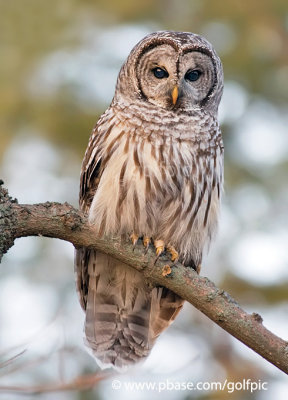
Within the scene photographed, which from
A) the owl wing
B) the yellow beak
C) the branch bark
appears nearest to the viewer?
the branch bark

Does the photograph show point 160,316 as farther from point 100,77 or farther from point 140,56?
point 100,77

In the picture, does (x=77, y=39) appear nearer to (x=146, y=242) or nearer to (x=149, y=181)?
(x=149, y=181)

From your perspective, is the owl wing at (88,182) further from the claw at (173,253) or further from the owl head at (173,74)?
the claw at (173,253)

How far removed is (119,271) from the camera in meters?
4.96

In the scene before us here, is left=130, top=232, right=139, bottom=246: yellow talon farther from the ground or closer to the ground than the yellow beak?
closer to the ground

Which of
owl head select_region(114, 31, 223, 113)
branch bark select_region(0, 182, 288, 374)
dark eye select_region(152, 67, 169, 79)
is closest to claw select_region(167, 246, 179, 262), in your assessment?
branch bark select_region(0, 182, 288, 374)

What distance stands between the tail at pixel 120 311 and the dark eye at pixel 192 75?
53.8 inches

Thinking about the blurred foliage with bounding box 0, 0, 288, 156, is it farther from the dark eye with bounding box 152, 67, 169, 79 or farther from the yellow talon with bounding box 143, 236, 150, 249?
the yellow talon with bounding box 143, 236, 150, 249

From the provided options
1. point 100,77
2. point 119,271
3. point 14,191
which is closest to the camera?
point 119,271

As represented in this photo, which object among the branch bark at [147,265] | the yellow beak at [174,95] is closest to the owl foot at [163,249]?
the branch bark at [147,265]

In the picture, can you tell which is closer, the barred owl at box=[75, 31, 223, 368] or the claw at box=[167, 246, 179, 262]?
the claw at box=[167, 246, 179, 262]

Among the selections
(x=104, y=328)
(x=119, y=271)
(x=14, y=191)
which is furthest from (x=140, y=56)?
(x=14, y=191)

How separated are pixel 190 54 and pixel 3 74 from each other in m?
2.88

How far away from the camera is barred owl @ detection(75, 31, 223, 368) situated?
4.56 metres
